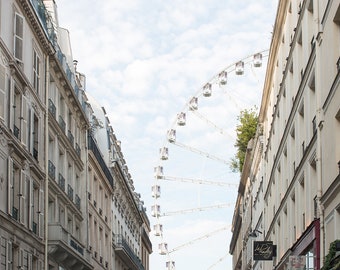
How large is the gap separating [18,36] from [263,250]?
15.1 metres

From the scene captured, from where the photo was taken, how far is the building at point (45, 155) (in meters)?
32.7

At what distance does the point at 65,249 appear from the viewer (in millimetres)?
41812

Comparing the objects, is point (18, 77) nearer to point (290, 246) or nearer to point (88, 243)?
point (290, 246)

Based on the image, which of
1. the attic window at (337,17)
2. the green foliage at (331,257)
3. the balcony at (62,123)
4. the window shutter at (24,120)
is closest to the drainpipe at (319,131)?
the attic window at (337,17)

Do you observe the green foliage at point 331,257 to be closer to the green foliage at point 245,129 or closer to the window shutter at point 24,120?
the window shutter at point 24,120

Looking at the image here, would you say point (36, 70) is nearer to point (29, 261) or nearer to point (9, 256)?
point (29, 261)

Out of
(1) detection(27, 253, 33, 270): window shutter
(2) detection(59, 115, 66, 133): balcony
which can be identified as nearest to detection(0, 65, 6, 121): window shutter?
(1) detection(27, 253, 33, 270): window shutter

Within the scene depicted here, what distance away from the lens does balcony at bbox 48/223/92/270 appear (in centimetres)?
4034

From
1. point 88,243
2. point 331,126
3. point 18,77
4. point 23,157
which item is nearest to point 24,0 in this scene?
point 18,77

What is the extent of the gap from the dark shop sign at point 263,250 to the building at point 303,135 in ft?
1.65

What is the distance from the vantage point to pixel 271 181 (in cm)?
4419

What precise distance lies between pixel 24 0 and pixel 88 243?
2209 cm

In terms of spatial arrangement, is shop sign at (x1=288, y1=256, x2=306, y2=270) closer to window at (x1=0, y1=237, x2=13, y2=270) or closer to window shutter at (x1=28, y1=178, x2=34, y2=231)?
window at (x1=0, y1=237, x2=13, y2=270)

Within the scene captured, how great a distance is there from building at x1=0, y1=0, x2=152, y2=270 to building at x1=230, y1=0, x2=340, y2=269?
10.6 metres
